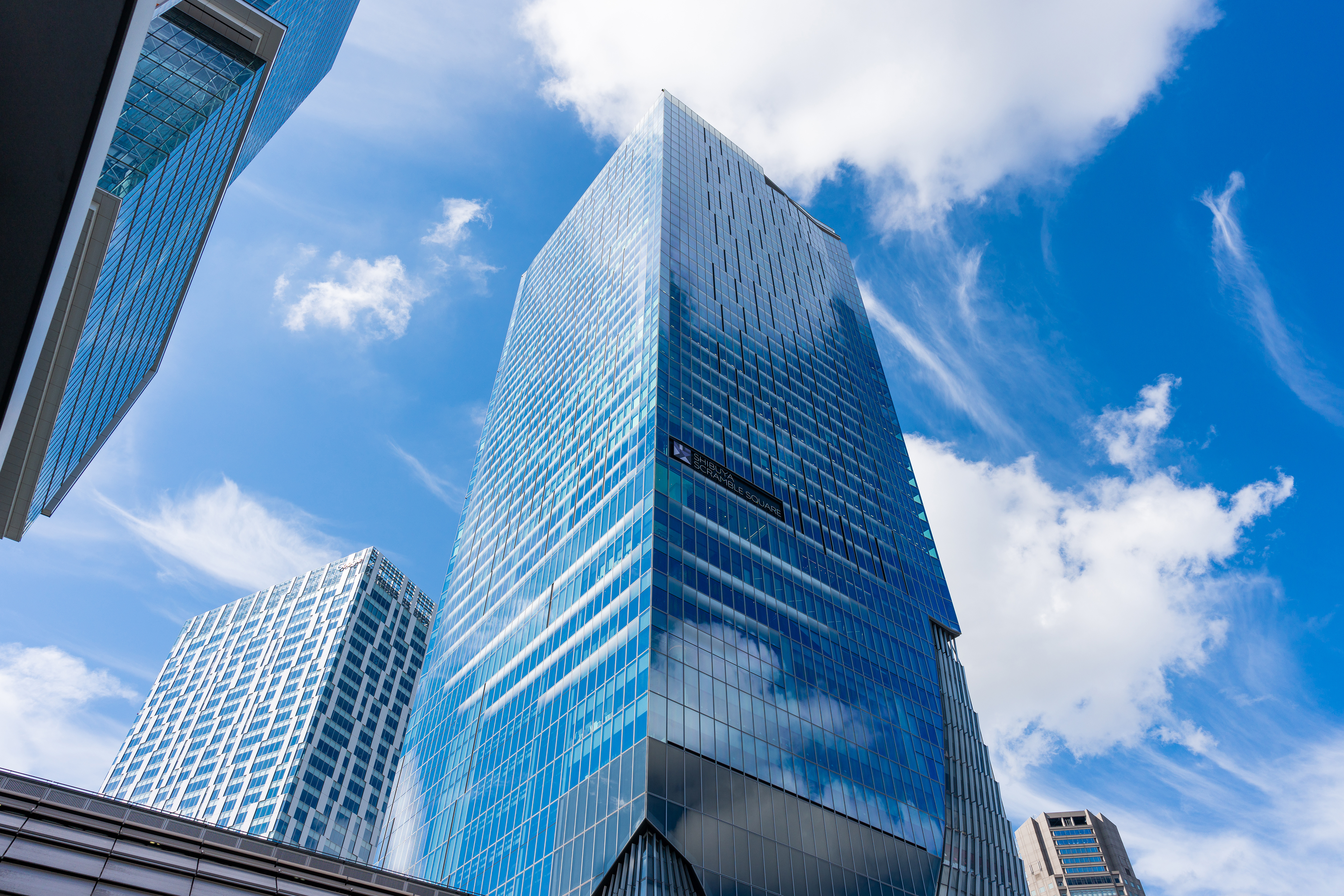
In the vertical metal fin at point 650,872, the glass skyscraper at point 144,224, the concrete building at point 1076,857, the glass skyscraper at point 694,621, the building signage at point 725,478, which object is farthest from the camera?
the concrete building at point 1076,857

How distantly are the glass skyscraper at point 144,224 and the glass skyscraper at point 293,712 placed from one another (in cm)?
6556

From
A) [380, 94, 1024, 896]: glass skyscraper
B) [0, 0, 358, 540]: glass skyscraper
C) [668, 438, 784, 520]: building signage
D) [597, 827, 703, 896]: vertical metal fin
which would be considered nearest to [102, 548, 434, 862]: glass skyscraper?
[380, 94, 1024, 896]: glass skyscraper

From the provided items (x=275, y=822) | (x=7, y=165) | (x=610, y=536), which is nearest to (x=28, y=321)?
(x=7, y=165)

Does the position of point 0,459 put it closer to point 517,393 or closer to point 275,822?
point 517,393

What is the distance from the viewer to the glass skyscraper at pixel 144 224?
30375 millimetres

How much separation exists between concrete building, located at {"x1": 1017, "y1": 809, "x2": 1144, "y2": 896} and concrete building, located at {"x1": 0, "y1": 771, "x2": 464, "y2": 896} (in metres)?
196

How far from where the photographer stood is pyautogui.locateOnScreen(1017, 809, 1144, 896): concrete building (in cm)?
18175

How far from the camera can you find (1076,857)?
Answer: 18762cm

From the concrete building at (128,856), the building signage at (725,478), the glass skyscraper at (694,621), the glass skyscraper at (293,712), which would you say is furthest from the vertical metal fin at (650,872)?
Result: the glass skyscraper at (293,712)

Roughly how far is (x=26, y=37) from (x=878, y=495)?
80379 mm

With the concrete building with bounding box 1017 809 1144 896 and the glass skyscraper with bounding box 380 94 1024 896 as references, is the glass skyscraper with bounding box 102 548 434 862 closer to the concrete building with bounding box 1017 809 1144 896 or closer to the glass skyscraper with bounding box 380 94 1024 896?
the glass skyscraper with bounding box 380 94 1024 896

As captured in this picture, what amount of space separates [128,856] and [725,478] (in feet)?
155

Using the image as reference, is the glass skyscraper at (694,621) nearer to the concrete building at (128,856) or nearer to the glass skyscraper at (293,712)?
the concrete building at (128,856)

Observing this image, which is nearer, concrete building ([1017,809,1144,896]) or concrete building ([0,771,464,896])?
concrete building ([0,771,464,896])
